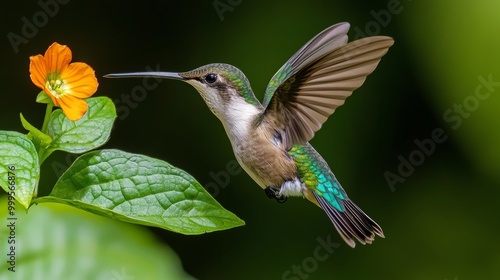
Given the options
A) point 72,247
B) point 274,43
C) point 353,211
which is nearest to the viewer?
point 353,211

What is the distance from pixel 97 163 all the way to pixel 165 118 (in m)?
2.26

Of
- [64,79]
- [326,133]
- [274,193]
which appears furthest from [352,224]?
[326,133]

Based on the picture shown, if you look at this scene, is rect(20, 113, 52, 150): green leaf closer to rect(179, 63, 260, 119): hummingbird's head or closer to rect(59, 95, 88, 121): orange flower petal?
rect(59, 95, 88, 121): orange flower petal

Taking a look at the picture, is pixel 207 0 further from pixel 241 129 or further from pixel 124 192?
pixel 124 192

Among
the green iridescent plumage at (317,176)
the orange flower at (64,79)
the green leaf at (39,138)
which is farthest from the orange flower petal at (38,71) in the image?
the green iridescent plumage at (317,176)

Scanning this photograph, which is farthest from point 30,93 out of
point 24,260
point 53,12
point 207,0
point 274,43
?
point 24,260

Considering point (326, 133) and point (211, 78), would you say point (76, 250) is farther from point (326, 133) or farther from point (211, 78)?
point (326, 133)

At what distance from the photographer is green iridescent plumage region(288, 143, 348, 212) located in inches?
59.2

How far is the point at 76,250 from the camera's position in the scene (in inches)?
64.0

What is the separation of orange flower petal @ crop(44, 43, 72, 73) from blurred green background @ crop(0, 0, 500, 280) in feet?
6.50


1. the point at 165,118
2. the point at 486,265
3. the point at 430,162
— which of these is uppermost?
the point at 165,118

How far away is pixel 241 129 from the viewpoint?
1213 millimetres

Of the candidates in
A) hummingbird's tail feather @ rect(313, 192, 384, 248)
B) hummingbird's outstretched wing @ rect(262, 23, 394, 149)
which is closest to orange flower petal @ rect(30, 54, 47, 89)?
hummingbird's outstretched wing @ rect(262, 23, 394, 149)

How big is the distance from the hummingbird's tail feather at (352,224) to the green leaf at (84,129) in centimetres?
42
